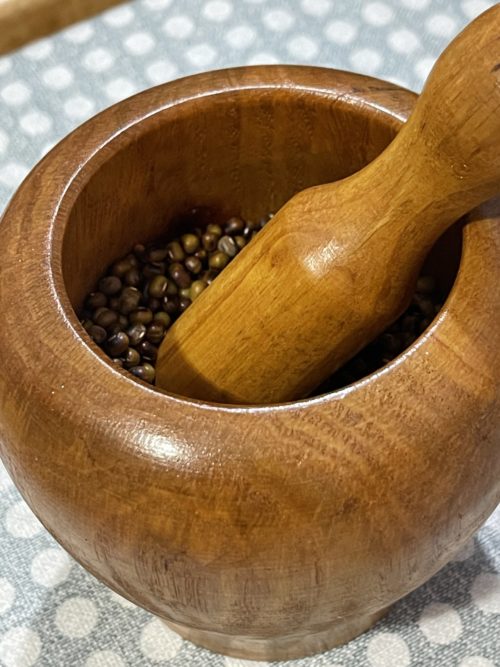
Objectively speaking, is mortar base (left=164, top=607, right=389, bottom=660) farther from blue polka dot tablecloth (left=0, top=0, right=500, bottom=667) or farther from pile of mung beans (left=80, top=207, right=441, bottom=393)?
pile of mung beans (left=80, top=207, right=441, bottom=393)

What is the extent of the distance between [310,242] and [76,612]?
1.41 ft

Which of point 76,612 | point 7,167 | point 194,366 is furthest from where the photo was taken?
point 7,167

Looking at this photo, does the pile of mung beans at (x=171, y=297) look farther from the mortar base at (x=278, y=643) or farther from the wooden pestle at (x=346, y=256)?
the mortar base at (x=278, y=643)

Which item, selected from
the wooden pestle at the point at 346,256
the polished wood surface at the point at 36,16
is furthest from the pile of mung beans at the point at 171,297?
the polished wood surface at the point at 36,16

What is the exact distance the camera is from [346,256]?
66 centimetres

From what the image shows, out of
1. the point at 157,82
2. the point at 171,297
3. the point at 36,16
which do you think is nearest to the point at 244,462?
the point at 171,297

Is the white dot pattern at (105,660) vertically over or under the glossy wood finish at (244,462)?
under

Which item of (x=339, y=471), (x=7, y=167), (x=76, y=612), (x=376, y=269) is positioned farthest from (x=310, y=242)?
(x=7, y=167)

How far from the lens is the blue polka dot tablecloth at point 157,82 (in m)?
0.87

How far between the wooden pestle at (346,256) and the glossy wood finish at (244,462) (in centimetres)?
6

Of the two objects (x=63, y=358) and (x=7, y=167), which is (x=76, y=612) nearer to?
(x=63, y=358)

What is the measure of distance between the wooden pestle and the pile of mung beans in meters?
0.06

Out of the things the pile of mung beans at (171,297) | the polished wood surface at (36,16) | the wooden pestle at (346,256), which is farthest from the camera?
the polished wood surface at (36,16)

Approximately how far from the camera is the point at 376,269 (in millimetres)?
663
